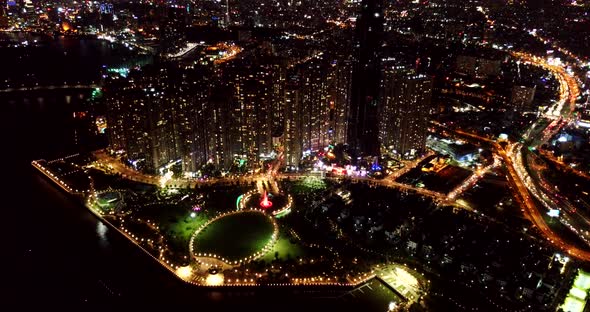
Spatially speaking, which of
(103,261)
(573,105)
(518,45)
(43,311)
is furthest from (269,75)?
(518,45)

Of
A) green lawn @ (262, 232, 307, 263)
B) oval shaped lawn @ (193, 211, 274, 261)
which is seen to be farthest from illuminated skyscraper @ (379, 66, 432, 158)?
green lawn @ (262, 232, 307, 263)

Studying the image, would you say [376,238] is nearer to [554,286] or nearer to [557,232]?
[554,286]

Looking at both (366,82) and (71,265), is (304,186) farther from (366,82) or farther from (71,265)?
(71,265)

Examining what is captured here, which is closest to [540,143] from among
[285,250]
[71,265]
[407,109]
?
[407,109]

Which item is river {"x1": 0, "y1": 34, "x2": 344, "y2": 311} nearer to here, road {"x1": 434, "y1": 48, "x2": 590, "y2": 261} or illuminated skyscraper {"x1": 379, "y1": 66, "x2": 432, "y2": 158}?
road {"x1": 434, "y1": 48, "x2": 590, "y2": 261}

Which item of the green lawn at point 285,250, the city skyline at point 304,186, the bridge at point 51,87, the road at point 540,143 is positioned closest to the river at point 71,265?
the city skyline at point 304,186
